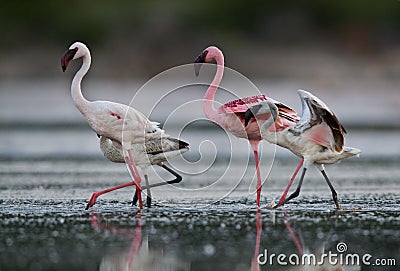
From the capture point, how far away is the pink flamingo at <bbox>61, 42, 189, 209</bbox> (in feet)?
41.6

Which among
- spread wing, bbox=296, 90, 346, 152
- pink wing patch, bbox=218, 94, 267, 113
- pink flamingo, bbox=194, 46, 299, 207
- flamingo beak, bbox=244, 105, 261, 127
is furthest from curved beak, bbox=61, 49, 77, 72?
spread wing, bbox=296, 90, 346, 152

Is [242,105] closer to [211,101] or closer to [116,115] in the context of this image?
[211,101]

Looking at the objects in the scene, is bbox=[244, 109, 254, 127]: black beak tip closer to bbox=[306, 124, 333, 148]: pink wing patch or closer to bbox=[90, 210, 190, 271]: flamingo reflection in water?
bbox=[306, 124, 333, 148]: pink wing patch

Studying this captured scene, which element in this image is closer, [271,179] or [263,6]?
[271,179]

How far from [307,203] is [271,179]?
2747 mm

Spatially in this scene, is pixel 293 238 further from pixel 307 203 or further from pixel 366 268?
pixel 307 203

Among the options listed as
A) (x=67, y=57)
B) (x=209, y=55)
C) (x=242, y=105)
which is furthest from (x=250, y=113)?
(x=67, y=57)

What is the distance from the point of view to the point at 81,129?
2364 centimetres

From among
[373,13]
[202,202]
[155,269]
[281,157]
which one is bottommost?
[155,269]

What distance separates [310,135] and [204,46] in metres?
23.7

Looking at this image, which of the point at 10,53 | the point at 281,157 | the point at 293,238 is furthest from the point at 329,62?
the point at 293,238

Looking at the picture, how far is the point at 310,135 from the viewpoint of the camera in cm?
1266

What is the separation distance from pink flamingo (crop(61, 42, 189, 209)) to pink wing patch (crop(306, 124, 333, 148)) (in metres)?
1.71

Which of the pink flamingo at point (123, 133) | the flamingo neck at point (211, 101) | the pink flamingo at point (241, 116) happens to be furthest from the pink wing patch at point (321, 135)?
the pink flamingo at point (123, 133)
